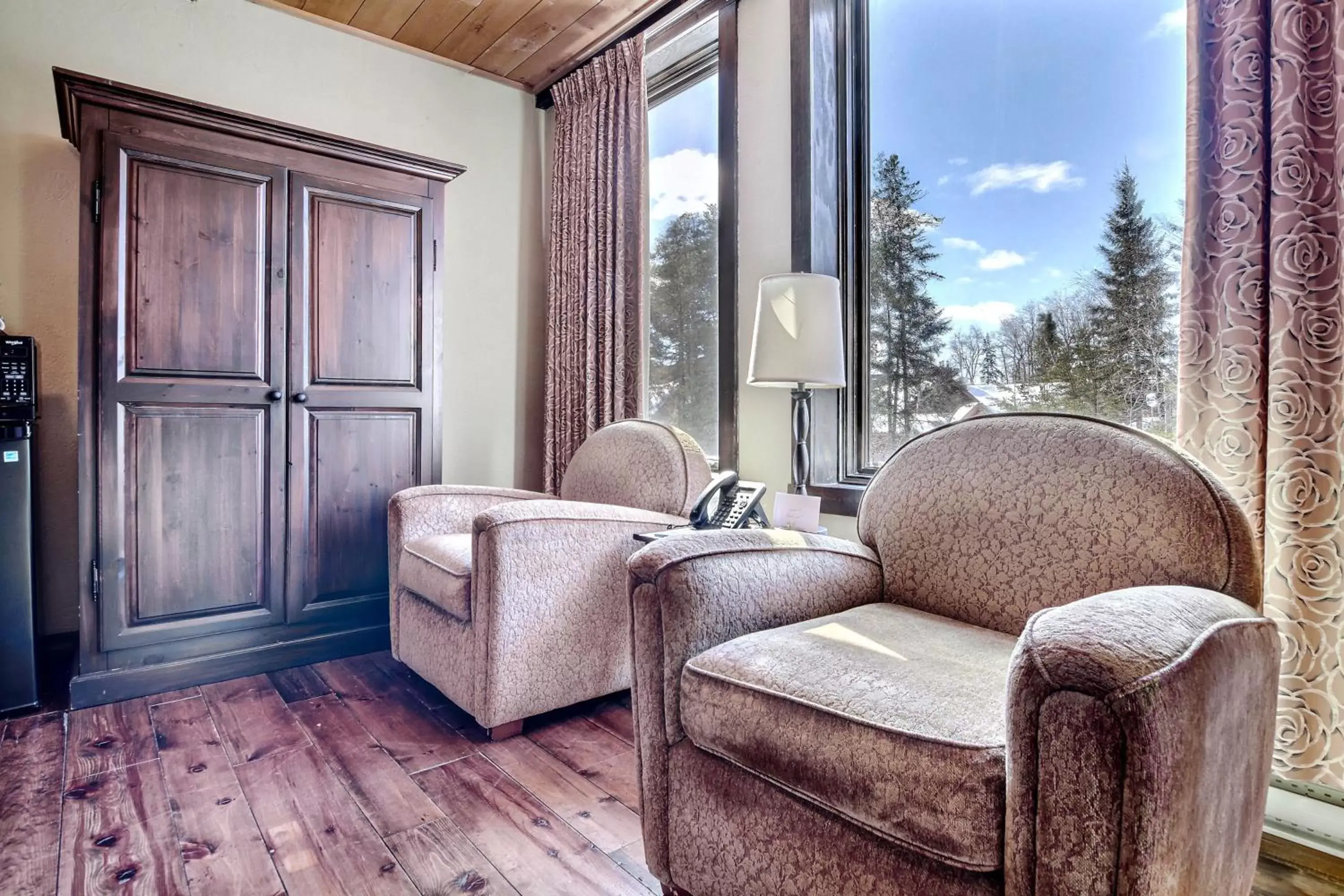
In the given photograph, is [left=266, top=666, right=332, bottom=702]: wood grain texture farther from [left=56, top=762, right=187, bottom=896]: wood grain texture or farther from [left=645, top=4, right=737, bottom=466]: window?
[left=645, top=4, right=737, bottom=466]: window

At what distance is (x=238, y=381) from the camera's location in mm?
2297

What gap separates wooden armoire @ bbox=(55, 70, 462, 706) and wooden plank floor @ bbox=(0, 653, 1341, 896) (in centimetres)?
31

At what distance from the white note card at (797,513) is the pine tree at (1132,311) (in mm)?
770

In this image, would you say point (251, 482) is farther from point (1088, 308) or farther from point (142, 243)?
point (1088, 308)

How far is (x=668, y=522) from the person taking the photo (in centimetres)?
214

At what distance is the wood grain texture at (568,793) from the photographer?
1501mm

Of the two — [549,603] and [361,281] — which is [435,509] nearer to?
[549,603]

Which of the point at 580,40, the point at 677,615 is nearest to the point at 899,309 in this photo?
the point at 677,615

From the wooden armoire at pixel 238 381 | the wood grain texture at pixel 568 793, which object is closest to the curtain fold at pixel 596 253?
the wooden armoire at pixel 238 381

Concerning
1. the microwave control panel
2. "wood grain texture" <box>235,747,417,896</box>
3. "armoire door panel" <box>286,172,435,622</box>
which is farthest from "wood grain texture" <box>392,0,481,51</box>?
"wood grain texture" <box>235,747,417,896</box>

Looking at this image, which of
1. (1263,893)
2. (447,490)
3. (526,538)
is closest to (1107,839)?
(1263,893)

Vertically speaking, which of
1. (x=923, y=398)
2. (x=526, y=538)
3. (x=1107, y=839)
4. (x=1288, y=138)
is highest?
(x=1288, y=138)

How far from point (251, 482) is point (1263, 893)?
2732 mm

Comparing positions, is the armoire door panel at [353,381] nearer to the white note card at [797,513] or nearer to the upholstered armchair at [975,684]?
the white note card at [797,513]
